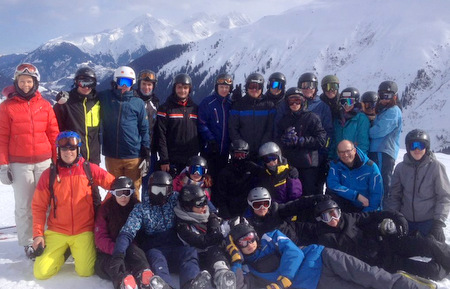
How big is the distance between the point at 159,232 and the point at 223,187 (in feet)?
5.06

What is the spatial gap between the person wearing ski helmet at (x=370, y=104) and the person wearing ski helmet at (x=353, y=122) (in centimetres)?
→ 18

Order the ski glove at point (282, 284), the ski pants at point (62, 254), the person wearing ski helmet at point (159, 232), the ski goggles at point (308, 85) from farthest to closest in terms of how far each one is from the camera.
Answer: the ski goggles at point (308, 85), the ski pants at point (62, 254), the person wearing ski helmet at point (159, 232), the ski glove at point (282, 284)

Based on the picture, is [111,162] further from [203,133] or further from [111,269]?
[111,269]

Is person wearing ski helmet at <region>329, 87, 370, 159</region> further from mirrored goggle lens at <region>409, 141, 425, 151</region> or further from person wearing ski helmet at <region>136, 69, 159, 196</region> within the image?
person wearing ski helmet at <region>136, 69, 159, 196</region>

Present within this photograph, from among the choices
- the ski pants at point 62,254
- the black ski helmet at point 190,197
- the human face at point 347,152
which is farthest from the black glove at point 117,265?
the human face at point 347,152

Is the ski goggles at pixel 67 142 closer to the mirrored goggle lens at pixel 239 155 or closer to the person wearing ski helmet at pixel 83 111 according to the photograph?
the person wearing ski helmet at pixel 83 111

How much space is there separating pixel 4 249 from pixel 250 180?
4270 millimetres

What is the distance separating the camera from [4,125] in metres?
5.81

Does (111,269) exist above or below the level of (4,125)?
below

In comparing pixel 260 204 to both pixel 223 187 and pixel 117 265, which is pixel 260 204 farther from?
pixel 117 265

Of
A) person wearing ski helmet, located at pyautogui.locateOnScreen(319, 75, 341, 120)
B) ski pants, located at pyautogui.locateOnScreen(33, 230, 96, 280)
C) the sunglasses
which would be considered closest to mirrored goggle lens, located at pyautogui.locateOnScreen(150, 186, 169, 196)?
ski pants, located at pyautogui.locateOnScreen(33, 230, 96, 280)

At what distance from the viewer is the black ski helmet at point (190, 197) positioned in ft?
18.1

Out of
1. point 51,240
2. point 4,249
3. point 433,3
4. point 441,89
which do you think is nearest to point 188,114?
point 51,240

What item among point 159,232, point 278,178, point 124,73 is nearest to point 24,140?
point 124,73
